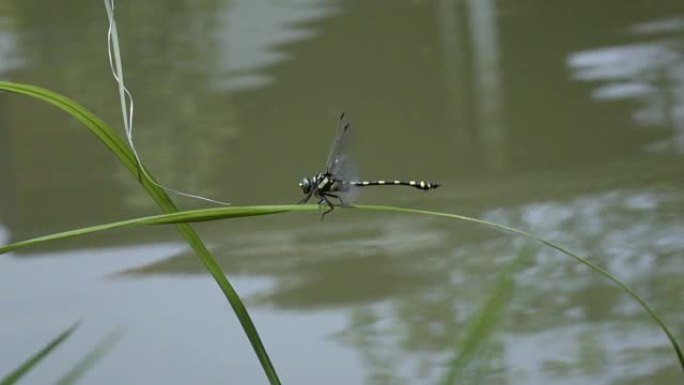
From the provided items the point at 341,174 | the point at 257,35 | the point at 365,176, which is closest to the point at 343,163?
the point at 341,174

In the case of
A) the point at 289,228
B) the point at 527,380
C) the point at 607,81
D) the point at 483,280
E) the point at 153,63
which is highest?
the point at 153,63

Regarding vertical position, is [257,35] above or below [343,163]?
Result: above

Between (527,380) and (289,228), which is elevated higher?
(289,228)

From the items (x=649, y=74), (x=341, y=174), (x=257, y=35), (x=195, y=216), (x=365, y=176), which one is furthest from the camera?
(x=257, y=35)

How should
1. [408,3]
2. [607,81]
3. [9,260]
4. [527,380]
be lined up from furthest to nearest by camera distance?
[408,3]
[607,81]
[9,260]
[527,380]

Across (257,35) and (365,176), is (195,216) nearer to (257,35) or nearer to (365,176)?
(365,176)

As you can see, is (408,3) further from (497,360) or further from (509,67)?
(497,360)

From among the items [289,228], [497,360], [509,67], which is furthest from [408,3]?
[497,360]
